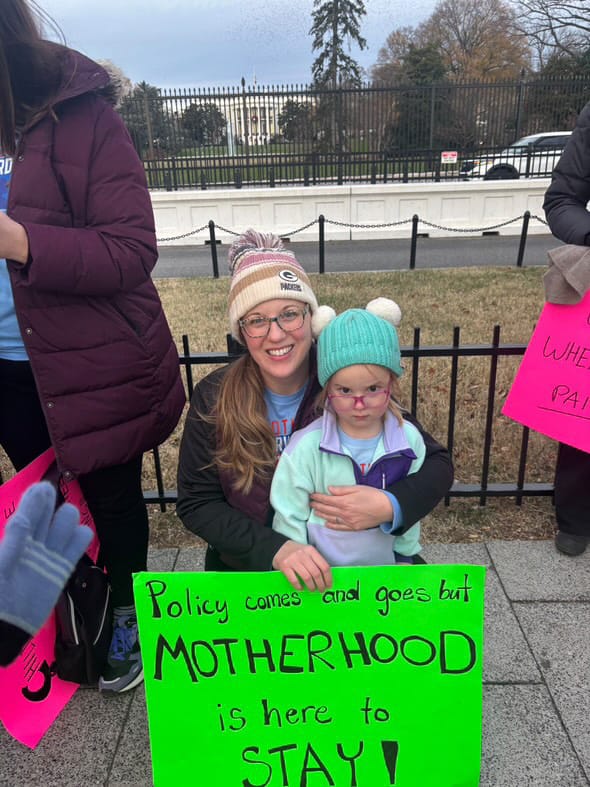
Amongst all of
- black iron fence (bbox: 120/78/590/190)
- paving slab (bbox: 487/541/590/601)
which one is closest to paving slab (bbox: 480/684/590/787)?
paving slab (bbox: 487/541/590/601)

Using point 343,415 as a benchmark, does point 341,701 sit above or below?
below

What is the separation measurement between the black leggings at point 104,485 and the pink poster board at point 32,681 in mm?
120

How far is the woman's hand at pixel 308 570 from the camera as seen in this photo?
1.59 m

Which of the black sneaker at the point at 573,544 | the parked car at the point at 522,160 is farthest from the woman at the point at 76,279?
the parked car at the point at 522,160

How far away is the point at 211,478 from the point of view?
1.97 meters

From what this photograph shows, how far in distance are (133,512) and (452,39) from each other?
4115 cm

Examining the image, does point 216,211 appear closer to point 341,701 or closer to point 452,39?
point 341,701

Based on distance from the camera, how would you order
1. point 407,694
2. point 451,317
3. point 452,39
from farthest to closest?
point 452,39 < point 451,317 < point 407,694

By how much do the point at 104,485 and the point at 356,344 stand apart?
100 centimetres

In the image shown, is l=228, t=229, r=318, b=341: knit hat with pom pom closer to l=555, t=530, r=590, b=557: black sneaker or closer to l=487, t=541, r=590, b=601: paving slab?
l=487, t=541, r=590, b=601: paving slab

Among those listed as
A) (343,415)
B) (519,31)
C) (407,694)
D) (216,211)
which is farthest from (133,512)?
(519,31)

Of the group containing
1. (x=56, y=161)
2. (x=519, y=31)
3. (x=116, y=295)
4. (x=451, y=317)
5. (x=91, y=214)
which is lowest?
(x=451, y=317)

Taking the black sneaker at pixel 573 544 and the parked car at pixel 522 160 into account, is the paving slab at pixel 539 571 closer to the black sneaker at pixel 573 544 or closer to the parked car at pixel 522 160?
the black sneaker at pixel 573 544

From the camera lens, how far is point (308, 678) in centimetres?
168
